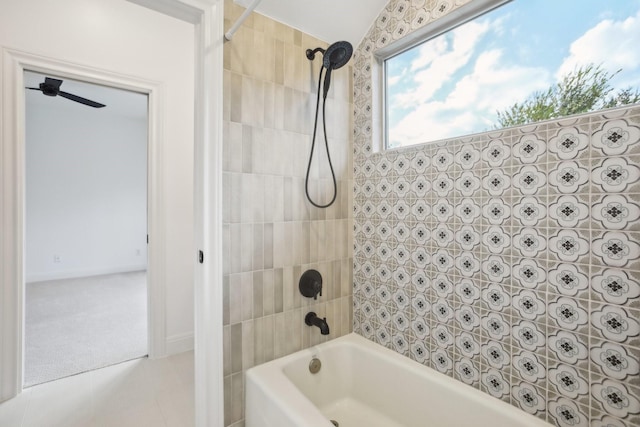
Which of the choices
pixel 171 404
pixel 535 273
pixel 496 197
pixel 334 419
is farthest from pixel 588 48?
pixel 171 404

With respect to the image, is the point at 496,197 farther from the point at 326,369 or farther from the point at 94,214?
the point at 94,214

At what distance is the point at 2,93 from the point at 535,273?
9.92 feet

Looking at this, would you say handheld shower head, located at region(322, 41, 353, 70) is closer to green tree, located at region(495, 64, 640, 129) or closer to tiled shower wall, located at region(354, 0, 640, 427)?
tiled shower wall, located at region(354, 0, 640, 427)

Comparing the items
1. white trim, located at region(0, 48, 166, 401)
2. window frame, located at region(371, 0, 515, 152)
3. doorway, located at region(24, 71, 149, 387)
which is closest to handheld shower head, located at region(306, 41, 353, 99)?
window frame, located at region(371, 0, 515, 152)

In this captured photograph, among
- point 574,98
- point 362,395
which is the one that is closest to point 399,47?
point 574,98

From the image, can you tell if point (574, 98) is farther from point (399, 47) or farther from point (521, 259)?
point (399, 47)

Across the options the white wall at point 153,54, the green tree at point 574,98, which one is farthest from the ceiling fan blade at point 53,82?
the green tree at point 574,98

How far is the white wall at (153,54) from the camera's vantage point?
1912mm

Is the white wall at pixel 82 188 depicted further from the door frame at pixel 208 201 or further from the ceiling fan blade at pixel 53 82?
the door frame at pixel 208 201

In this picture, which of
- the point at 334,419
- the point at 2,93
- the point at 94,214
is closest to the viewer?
the point at 334,419

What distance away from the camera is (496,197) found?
113 centimetres

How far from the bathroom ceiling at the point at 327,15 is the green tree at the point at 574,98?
38.0 inches

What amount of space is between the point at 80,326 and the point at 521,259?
3740 mm

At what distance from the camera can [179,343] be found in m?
2.40
